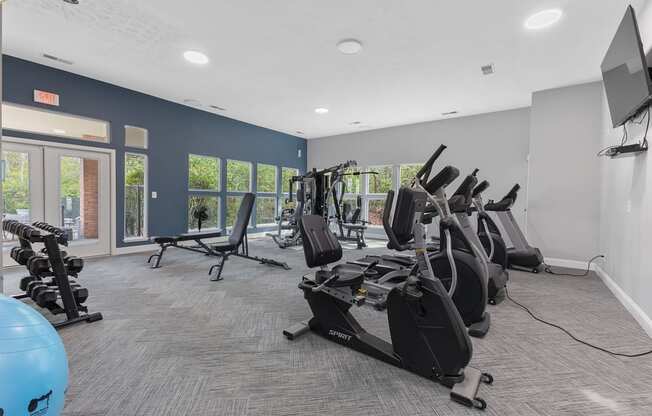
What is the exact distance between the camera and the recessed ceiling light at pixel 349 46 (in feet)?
11.2

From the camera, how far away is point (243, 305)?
2967 mm

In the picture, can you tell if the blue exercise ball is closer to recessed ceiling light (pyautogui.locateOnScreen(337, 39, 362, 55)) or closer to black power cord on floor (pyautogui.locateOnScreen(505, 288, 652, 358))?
black power cord on floor (pyautogui.locateOnScreen(505, 288, 652, 358))

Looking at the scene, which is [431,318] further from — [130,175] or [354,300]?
[130,175]

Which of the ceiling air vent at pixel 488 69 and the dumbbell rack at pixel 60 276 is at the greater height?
the ceiling air vent at pixel 488 69

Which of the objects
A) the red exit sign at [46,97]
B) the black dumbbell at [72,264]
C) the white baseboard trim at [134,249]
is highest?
the red exit sign at [46,97]

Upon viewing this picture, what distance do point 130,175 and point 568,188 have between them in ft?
25.4

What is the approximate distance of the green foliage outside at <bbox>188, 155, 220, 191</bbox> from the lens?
655cm

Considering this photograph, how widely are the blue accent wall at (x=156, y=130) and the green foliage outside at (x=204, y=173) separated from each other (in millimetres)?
142

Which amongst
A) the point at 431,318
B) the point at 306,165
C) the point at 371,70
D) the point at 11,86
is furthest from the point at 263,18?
the point at 306,165

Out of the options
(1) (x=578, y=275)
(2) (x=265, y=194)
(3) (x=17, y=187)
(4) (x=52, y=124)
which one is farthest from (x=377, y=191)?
(3) (x=17, y=187)

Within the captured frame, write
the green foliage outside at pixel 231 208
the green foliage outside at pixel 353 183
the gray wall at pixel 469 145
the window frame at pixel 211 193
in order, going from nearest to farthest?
the gray wall at pixel 469 145 → the window frame at pixel 211 193 → the green foliage outside at pixel 231 208 → the green foliage outside at pixel 353 183

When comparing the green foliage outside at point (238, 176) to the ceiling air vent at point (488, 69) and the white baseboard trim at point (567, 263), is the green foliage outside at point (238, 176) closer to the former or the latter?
the ceiling air vent at point (488, 69)

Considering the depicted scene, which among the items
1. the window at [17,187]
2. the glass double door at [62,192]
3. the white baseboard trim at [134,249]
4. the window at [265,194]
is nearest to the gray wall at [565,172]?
the window at [265,194]

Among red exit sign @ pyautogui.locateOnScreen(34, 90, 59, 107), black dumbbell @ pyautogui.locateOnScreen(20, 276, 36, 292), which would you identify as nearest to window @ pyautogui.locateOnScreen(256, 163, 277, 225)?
red exit sign @ pyautogui.locateOnScreen(34, 90, 59, 107)
